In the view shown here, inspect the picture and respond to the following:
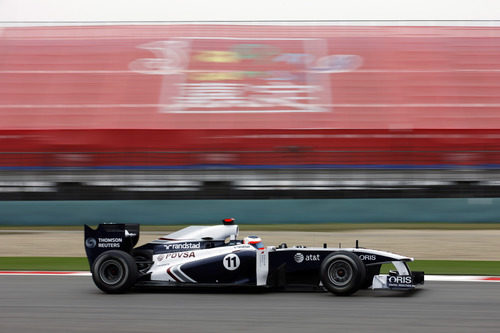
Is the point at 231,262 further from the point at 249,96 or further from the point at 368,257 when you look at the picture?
the point at 249,96

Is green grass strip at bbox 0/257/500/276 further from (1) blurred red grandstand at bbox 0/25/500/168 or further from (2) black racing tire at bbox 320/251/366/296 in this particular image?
(1) blurred red grandstand at bbox 0/25/500/168

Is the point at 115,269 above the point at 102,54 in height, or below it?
below

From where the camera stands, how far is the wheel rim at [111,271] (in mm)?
7438

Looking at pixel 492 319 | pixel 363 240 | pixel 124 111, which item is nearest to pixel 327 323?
pixel 492 319

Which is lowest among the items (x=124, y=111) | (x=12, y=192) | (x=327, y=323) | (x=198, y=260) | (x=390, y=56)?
(x=327, y=323)

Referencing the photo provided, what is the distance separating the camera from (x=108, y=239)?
763 centimetres

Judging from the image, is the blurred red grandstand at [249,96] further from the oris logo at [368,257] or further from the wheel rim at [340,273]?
the wheel rim at [340,273]

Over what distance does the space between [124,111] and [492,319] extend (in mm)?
17157

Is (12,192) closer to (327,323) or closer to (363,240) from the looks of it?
(363,240)

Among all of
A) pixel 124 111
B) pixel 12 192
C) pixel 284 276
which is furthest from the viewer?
pixel 124 111

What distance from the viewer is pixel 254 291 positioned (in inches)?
301

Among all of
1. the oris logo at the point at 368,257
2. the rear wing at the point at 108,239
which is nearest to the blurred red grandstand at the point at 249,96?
the rear wing at the point at 108,239

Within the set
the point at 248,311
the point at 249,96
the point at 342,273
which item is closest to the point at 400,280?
the point at 342,273

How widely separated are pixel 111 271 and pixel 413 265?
4.80m
